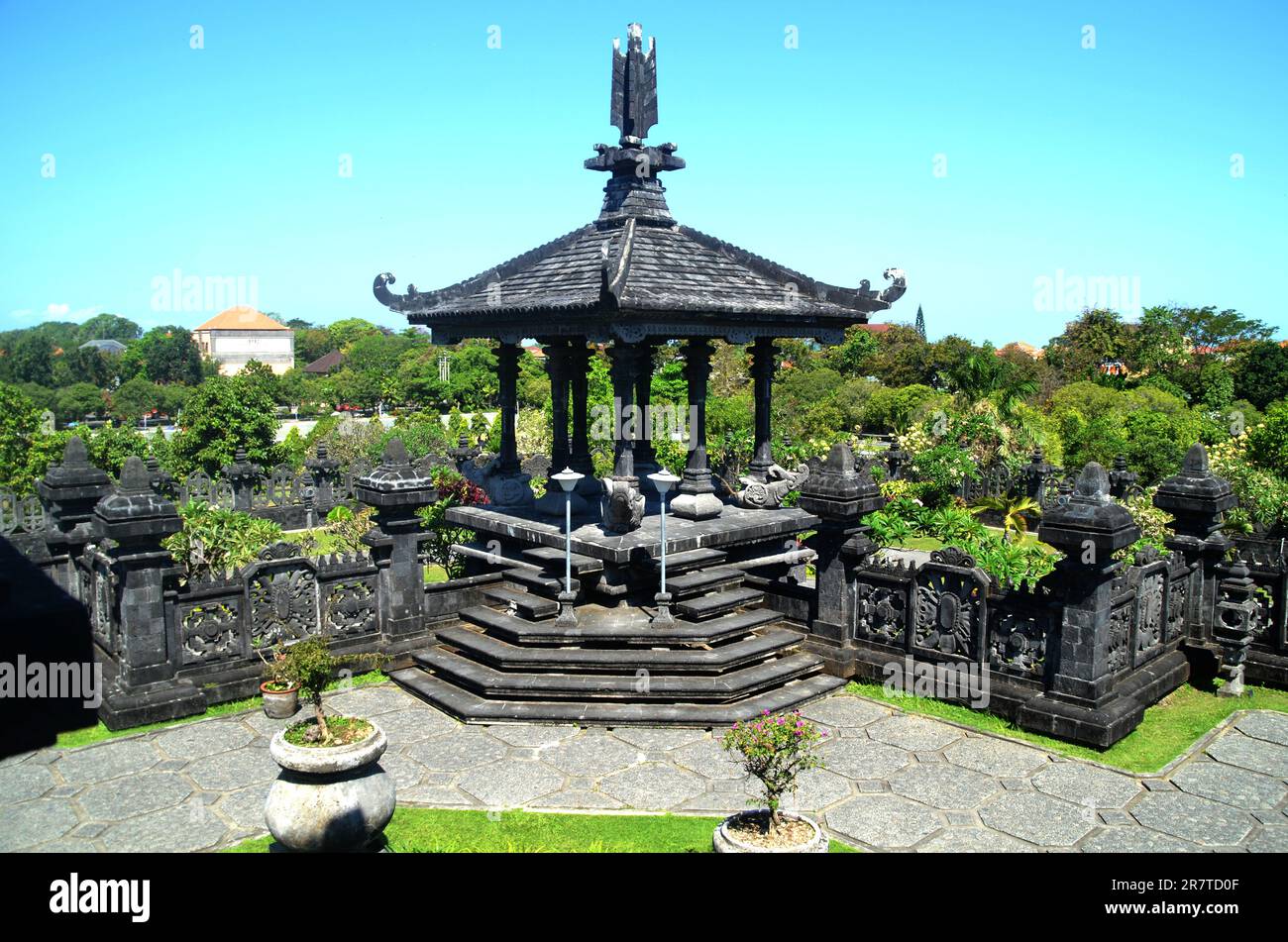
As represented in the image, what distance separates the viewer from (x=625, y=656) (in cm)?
1124

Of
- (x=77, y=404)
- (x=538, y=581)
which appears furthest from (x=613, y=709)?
(x=77, y=404)

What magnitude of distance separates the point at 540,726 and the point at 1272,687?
28.9 ft

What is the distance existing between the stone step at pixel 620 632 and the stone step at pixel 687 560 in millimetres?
867

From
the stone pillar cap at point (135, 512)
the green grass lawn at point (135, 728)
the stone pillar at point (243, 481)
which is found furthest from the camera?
the stone pillar at point (243, 481)

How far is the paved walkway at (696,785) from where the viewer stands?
7973 mm

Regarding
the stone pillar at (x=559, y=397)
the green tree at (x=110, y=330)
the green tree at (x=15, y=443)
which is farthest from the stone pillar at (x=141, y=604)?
the green tree at (x=110, y=330)

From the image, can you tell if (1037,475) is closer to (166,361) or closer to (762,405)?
(762,405)

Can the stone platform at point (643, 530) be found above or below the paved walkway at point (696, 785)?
above

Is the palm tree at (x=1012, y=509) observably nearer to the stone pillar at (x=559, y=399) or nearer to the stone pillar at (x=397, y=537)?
the stone pillar at (x=559, y=399)

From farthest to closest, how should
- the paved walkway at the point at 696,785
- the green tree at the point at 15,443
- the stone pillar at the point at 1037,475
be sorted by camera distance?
the stone pillar at the point at 1037,475, the green tree at the point at 15,443, the paved walkway at the point at 696,785
